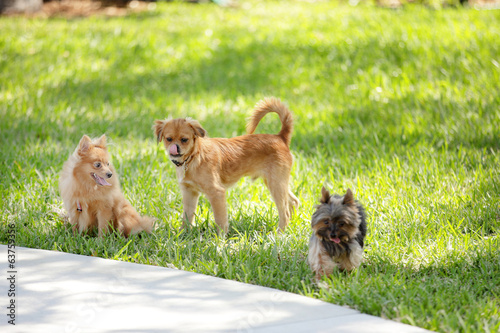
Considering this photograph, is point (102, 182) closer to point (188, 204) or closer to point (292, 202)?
point (188, 204)

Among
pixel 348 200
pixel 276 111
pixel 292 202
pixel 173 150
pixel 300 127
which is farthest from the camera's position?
pixel 300 127

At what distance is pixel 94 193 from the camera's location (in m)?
5.04

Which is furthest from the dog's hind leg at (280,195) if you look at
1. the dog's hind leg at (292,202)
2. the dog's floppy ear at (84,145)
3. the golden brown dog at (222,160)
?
the dog's floppy ear at (84,145)

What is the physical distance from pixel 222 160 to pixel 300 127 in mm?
3457

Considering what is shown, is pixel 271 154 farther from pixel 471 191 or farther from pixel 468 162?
pixel 468 162

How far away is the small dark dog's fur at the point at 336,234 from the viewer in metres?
4.30

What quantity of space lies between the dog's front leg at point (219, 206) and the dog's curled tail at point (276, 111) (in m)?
0.78

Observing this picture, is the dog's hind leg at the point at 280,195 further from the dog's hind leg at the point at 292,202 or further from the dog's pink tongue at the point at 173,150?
the dog's pink tongue at the point at 173,150

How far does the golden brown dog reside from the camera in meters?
5.05

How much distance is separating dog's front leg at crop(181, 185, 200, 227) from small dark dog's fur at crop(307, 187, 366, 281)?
55.6 inches

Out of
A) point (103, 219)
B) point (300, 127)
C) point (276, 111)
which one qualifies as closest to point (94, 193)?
point (103, 219)

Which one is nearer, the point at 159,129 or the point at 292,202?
the point at 159,129

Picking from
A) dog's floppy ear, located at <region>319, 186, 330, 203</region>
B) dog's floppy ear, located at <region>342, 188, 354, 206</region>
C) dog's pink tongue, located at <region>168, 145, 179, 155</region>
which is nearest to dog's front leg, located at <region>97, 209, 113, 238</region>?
dog's pink tongue, located at <region>168, 145, 179, 155</region>

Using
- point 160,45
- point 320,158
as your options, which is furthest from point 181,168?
point 160,45
